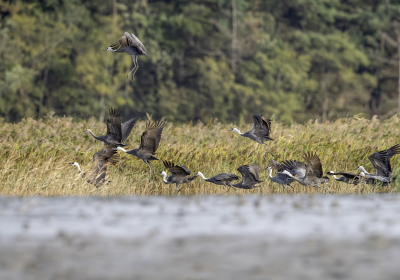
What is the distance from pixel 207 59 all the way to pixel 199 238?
42.6m

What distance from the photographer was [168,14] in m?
55.7

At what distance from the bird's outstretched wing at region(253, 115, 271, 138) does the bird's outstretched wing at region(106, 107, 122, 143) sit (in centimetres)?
253

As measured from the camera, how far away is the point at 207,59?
2041 inches

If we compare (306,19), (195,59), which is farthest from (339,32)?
(195,59)

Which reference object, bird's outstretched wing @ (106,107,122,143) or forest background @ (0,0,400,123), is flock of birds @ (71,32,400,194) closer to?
bird's outstretched wing @ (106,107,122,143)

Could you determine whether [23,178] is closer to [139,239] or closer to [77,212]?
[77,212]

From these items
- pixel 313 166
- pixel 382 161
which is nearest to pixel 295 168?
pixel 313 166

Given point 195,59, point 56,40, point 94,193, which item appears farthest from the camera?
point 195,59

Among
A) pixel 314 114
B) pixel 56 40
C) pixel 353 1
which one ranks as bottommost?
pixel 314 114

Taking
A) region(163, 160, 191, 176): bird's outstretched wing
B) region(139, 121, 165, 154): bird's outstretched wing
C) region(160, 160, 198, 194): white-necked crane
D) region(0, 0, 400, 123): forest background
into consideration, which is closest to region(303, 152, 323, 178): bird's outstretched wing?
region(160, 160, 198, 194): white-necked crane

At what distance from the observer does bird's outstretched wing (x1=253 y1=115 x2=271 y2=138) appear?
1516 cm

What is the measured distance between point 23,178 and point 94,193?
A: 4.67ft

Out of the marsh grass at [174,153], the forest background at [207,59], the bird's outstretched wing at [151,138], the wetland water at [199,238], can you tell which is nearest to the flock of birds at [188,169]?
the bird's outstretched wing at [151,138]

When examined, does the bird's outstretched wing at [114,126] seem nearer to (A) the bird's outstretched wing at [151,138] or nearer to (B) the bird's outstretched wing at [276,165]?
(A) the bird's outstretched wing at [151,138]
